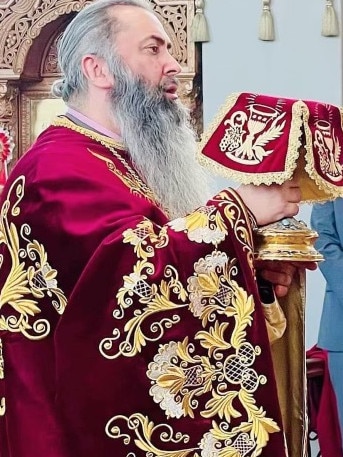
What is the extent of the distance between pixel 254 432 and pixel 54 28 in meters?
3.58

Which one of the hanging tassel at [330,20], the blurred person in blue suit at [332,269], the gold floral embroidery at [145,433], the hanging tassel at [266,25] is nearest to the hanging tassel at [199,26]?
the hanging tassel at [266,25]

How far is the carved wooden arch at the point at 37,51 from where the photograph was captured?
4.82 metres

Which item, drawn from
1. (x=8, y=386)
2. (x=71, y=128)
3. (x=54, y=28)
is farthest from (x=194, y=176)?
(x=54, y=28)

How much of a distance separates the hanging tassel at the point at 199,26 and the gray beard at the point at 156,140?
2724mm

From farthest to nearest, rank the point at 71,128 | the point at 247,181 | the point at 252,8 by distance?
1. the point at 252,8
2. the point at 71,128
3. the point at 247,181

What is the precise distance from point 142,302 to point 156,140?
0.45m

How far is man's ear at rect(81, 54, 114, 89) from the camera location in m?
2.06

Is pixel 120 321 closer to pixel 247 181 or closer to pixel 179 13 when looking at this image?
pixel 247 181

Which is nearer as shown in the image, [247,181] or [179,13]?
[247,181]

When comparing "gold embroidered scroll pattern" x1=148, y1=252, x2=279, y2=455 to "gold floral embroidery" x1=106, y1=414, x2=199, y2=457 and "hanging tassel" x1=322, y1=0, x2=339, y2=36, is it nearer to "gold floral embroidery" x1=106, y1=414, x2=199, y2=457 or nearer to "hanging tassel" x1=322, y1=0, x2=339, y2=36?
"gold floral embroidery" x1=106, y1=414, x2=199, y2=457

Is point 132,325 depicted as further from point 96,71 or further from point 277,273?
point 96,71

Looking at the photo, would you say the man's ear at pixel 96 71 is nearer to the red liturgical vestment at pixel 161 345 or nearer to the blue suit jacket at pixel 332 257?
the red liturgical vestment at pixel 161 345

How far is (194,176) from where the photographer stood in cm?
216

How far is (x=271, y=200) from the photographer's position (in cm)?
176
